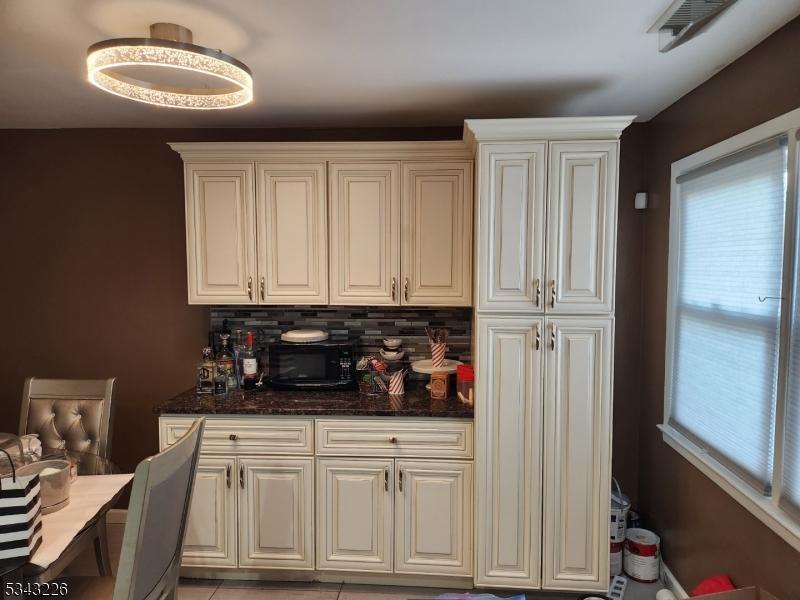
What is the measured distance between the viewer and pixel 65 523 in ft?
5.13

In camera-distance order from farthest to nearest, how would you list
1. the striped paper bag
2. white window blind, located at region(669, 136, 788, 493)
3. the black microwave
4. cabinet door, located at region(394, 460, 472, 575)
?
the black microwave
cabinet door, located at region(394, 460, 472, 575)
white window blind, located at region(669, 136, 788, 493)
the striped paper bag

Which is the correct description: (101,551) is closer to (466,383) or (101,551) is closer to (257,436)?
(257,436)

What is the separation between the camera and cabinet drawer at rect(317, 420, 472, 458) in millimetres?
2352

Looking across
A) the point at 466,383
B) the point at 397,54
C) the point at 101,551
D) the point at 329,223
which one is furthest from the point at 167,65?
the point at 101,551

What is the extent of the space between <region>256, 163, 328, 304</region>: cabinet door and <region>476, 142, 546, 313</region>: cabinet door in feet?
2.92

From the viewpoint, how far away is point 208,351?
2.70 m

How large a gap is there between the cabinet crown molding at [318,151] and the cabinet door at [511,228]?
0.36 meters

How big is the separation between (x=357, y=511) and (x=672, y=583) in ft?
5.30

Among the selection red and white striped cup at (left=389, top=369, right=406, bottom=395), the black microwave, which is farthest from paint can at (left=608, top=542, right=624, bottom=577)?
the black microwave

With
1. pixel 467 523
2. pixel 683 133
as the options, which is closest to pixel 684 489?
pixel 467 523

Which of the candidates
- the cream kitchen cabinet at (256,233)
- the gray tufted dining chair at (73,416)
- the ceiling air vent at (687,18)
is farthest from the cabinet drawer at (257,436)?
the ceiling air vent at (687,18)

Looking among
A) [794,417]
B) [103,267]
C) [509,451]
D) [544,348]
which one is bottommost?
[509,451]

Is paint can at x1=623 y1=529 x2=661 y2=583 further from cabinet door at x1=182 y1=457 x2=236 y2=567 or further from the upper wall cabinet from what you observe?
cabinet door at x1=182 y1=457 x2=236 y2=567

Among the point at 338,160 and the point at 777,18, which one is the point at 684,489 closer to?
the point at 777,18
